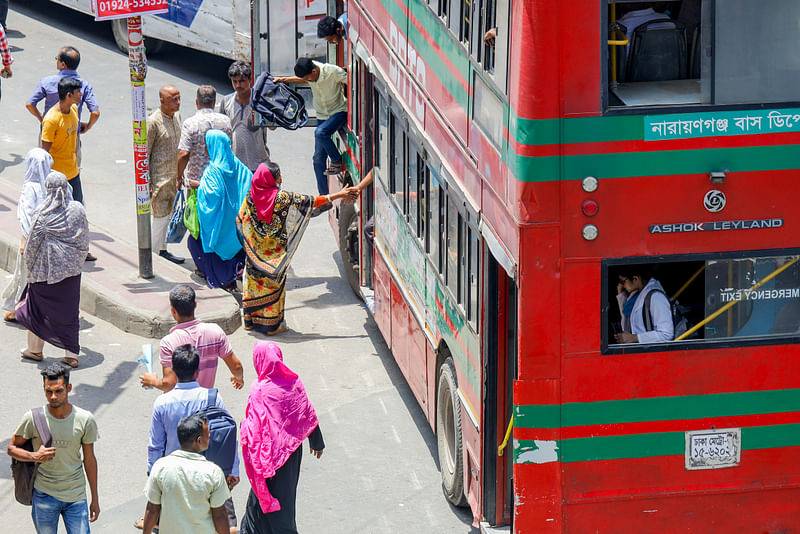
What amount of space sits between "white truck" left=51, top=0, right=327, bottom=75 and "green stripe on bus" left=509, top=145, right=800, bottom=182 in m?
7.14

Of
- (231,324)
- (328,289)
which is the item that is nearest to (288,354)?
(231,324)

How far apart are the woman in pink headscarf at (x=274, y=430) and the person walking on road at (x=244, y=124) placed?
5687mm

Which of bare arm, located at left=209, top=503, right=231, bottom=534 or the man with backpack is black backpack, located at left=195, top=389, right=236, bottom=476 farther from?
bare arm, located at left=209, top=503, right=231, bottom=534

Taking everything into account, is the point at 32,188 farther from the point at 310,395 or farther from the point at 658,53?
the point at 658,53

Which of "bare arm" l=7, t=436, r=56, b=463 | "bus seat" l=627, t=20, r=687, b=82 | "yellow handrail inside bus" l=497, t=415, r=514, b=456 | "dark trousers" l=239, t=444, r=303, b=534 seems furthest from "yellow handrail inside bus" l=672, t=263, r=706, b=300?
"bare arm" l=7, t=436, r=56, b=463

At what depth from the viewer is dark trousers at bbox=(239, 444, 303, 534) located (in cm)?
740

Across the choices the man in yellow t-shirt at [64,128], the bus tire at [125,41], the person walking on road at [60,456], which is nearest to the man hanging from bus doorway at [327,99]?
the man in yellow t-shirt at [64,128]

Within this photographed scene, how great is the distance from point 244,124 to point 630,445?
23.2ft

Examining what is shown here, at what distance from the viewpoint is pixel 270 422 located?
23.9ft

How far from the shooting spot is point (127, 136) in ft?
53.7

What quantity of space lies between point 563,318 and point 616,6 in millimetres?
1498

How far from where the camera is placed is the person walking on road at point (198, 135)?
12.2 m

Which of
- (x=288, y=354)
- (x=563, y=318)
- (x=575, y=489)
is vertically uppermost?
(x=563, y=318)

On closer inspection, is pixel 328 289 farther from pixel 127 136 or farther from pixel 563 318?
pixel 563 318
